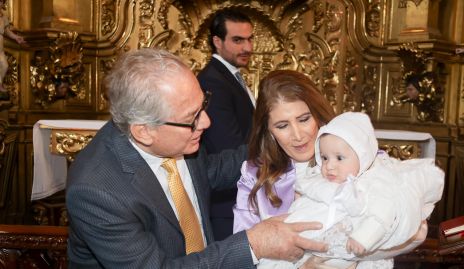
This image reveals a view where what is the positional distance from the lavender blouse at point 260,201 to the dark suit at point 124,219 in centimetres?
39

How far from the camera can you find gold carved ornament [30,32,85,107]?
256 inches

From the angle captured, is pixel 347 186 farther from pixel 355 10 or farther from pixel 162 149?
pixel 355 10

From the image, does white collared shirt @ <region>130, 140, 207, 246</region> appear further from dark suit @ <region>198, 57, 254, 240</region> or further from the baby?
dark suit @ <region>198, 57, 254, 240</region>

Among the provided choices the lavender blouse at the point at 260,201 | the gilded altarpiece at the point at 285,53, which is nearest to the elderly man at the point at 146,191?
the lavender blouse at the point at 260,201

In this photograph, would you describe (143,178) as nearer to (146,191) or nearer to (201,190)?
(146,191)

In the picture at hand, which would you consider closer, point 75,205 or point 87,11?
point 75,205

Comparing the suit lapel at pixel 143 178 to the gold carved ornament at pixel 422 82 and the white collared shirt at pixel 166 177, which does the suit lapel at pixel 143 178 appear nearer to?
the white collared shirt at pixel 166 177

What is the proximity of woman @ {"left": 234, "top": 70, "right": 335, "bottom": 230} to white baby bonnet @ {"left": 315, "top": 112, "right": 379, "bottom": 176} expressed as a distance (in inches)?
9.8

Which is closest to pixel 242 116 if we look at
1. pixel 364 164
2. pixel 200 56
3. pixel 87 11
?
pixel 364 164

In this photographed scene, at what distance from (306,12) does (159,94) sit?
5243 millimetres

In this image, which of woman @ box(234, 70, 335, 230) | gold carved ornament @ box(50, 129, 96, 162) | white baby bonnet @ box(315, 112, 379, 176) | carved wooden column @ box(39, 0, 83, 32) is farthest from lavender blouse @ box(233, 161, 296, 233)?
carved wooden column @ box(39, 0, 83, 32)

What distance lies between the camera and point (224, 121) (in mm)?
3510

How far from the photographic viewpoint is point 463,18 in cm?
667

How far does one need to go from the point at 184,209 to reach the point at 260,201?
1.18 ft
